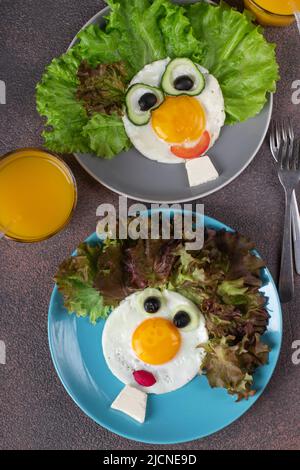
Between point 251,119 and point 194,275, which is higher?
point 251,119

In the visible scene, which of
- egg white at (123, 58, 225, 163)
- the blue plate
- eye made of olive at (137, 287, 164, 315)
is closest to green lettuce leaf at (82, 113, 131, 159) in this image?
egg white at (123, 58, 225, 163)

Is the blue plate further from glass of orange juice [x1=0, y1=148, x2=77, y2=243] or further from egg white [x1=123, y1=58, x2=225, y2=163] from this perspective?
egg white [x1=123, y1=58, x2=225, y2=163]

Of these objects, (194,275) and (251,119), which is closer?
(194,275)

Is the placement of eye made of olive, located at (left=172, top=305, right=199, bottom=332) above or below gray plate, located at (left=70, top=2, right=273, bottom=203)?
below

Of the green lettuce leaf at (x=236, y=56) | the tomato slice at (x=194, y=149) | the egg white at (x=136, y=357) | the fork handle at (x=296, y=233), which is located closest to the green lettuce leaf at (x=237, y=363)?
the egg white at (x=136, y=357)

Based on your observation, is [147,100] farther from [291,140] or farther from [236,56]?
[291,140]
